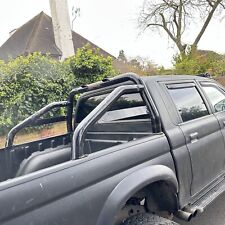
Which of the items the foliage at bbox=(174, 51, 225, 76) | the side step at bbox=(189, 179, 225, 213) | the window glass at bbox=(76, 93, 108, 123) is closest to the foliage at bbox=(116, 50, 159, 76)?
the foliage at bbox=(174, 51, 225, 76)

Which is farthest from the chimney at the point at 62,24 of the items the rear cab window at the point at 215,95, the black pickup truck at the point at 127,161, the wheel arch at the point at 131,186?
the wheel arch at the point at 131,186

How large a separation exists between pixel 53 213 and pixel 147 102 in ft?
4.37

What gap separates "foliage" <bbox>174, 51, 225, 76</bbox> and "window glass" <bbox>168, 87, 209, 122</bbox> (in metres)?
10.6

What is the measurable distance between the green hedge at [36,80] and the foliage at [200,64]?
6.04 meters

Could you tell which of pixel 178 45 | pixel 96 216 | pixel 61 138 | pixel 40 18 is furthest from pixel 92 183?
pixel 40 18

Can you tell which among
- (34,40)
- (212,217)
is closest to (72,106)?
(212,217)

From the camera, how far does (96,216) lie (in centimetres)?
163

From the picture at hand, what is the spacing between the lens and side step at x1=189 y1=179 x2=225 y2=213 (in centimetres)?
240

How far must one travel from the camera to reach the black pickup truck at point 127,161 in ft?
4.81

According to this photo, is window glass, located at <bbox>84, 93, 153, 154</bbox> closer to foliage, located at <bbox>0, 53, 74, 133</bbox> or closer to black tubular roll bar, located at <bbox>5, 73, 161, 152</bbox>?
black tubular roll bar, located at <bbox>5, 73, 161, 152</bbox>

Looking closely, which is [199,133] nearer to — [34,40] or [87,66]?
[87,66]

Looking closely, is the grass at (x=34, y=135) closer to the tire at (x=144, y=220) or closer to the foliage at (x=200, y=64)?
the tire at (x=144, y=220)

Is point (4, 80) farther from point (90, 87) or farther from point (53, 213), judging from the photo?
point (53, 213)

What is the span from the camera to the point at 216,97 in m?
3.47
